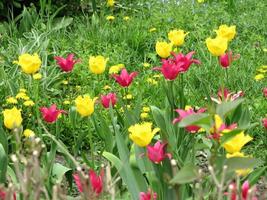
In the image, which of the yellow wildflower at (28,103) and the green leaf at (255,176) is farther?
the yellow wildflower at (28,103)

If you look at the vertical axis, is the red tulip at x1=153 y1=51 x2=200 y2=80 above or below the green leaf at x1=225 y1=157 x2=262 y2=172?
above

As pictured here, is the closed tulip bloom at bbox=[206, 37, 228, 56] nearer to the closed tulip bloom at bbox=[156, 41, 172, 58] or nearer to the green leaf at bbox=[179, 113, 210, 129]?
the closed tulip bloom at bbox=[156, 41, 172, 58]

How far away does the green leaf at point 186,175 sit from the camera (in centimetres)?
175

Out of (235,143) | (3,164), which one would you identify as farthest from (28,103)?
(235,143)

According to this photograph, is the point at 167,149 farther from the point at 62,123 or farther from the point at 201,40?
the point at 201,40

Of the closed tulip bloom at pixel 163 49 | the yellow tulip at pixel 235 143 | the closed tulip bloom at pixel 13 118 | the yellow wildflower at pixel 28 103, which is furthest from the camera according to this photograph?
the yellow wildflower at pixel 28 103

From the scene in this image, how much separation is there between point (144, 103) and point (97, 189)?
2.05 meters

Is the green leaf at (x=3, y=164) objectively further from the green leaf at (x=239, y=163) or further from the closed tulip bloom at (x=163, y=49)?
the green leaf at (x=239, y=163)


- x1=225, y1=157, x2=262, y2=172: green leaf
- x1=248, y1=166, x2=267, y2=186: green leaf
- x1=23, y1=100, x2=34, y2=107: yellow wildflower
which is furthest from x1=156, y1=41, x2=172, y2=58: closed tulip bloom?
x1=225, y1=157, x2=262, y2=172: green leaf

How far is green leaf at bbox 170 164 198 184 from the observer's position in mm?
1748

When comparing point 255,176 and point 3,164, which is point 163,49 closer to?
point 255,176

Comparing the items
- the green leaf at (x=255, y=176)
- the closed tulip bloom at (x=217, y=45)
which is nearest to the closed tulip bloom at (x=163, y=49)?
the closed tulip bloom at (x=217, y=45)

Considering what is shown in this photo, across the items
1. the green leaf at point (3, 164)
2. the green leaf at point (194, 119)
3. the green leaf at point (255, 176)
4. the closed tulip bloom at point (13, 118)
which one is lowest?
the green leaf at point (255, 176)

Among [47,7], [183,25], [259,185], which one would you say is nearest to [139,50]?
[183,25]
